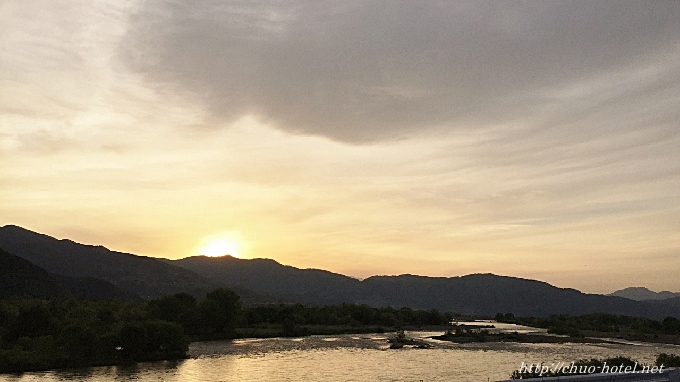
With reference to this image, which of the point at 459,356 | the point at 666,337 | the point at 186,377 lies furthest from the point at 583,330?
the point at 186,377

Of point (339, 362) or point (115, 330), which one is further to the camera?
point (115, 330)

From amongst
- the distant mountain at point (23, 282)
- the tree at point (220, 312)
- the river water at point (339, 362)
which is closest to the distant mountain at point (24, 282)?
the distant mountain at point (23, 282)

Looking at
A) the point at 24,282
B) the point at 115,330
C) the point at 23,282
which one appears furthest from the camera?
the point at 24,282

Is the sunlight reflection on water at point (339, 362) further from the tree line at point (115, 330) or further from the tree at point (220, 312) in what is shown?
the tree at point (220, 312)

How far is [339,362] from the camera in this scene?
243 feet

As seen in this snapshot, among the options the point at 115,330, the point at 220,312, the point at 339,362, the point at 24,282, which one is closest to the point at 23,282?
the point at 24,282

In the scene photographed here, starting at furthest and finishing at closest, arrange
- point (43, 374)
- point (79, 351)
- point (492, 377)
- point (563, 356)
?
1. point (563, 356)
2. point (79, 351)
3. point (43, 374)
4. point (492, 377)

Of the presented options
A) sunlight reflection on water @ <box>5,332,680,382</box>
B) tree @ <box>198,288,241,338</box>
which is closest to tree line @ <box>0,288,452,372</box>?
tree @ <box>198,288,241,338</box>

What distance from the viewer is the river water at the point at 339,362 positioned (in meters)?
61.8

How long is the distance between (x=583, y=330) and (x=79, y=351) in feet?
406

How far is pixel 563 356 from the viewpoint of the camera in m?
83.9

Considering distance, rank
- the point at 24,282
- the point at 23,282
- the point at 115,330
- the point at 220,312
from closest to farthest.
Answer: the point at 115,330 → the point at 220,312 → the point at 23,282 → the point at 24,282

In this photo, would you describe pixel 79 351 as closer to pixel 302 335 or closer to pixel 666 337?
pixel 302 335

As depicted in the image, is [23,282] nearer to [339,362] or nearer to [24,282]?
[24,282]
